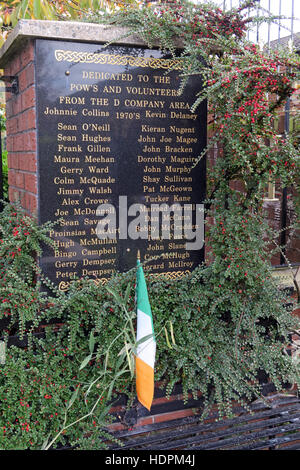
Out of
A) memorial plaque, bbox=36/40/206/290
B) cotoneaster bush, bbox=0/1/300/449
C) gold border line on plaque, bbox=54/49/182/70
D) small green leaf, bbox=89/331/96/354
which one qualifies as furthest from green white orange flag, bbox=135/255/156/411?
gold border line on plaque, bbox=54/49/182/70

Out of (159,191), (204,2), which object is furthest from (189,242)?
(204,2)

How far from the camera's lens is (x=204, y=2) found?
288 cm

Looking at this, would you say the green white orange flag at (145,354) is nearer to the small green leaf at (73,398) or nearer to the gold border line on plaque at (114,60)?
the small green leaf at (73,398)

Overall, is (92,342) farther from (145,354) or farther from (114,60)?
(114,60)

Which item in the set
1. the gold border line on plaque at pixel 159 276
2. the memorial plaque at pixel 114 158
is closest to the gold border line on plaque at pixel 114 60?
the memorial plaque at pixel 114 158

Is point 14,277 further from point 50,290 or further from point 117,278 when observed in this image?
point 117,278

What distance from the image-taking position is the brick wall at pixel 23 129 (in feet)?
8.44

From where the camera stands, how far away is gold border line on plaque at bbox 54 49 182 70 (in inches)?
100

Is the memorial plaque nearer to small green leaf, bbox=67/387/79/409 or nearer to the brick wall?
the brick wall

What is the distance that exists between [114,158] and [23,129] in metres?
0.59
